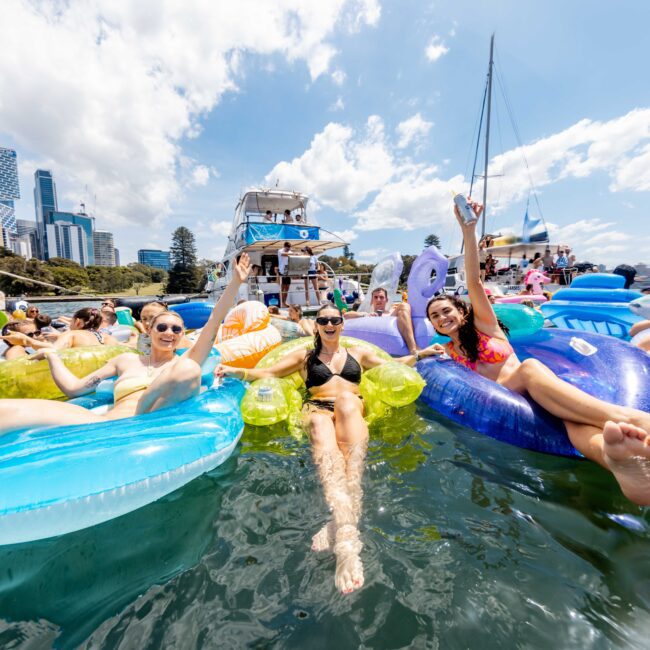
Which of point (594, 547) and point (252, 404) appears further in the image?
point (252, 404)

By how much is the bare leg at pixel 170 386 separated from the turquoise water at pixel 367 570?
654 mm

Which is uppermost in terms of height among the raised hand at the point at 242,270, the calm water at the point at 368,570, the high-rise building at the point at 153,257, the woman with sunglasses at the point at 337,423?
the high-rise building at the point at 153,257

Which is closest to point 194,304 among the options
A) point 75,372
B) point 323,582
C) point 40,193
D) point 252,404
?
point 75,372

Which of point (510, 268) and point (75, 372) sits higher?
point (510, 268)

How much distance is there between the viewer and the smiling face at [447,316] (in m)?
2.83

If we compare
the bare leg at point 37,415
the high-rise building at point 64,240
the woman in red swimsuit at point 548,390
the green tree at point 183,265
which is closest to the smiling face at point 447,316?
the woman in red swimsuit at point 548,390

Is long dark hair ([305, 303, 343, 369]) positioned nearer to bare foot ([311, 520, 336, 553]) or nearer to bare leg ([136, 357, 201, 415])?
bare leg ([136, 357, 201, 415])

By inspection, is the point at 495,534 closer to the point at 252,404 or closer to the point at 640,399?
the point at 640,399

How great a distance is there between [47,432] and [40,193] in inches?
8372

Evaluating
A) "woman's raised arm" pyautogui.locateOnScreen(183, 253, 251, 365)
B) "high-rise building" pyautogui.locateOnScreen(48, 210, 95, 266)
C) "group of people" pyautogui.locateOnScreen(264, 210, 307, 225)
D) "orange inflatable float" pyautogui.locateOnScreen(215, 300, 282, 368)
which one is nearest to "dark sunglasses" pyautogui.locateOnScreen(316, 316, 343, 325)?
"woman's raised arm" pyautogui.locateOnScreen(183, 253, 251, 365)

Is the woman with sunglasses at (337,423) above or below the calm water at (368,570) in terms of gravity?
above

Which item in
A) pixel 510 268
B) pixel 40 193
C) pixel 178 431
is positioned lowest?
pixel 178 431

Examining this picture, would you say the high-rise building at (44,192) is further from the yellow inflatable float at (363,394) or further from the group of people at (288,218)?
the yellow inflatable float at (363,394)

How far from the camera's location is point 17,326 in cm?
461
